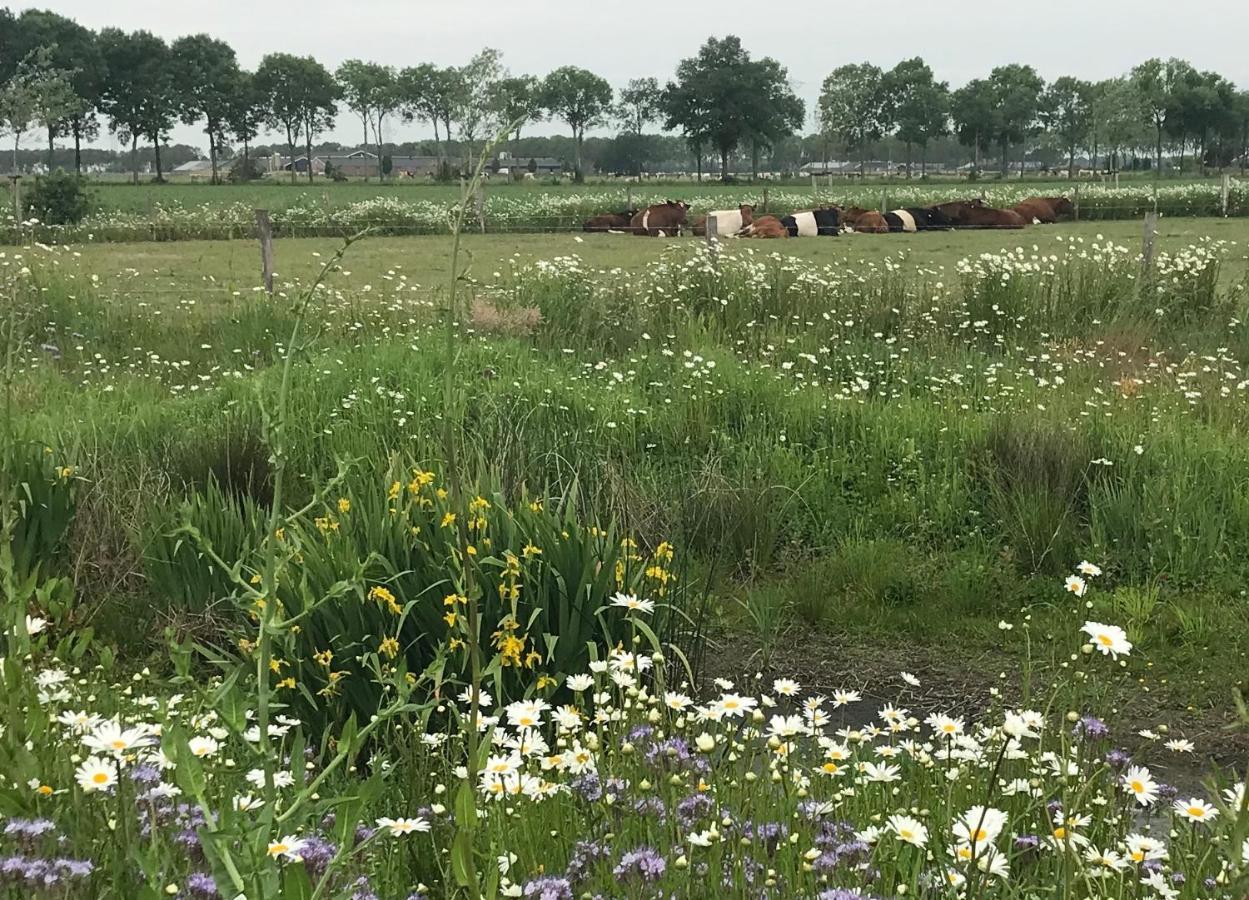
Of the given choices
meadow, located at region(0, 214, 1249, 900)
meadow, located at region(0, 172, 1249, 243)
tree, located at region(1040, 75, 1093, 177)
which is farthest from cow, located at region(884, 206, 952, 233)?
tree, located at region(1040, 75, 1093, 177)

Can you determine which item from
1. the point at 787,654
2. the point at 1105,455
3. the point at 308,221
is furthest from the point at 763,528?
the point at 308,221

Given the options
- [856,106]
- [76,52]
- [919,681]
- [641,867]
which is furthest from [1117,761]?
[76,52]

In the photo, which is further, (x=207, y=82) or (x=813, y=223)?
(x=207, y=82)

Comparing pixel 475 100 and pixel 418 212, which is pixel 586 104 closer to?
pixel 418 212

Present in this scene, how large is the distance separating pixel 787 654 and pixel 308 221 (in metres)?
27.0

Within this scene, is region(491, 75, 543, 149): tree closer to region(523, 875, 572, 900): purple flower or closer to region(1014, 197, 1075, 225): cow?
region(523, 875, 572, 900): purple flower

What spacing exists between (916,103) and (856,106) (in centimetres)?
774

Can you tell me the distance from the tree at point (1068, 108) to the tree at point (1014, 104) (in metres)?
2.68

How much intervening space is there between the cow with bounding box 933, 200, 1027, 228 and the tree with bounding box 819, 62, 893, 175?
47186 mm

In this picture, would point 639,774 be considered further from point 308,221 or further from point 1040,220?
point 1040,220

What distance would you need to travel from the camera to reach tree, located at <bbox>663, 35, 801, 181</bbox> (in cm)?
8412

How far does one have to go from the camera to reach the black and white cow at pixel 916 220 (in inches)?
1144

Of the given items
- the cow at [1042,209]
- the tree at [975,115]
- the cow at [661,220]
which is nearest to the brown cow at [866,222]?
the cow at [1042,209]

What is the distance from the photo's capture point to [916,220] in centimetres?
2948
